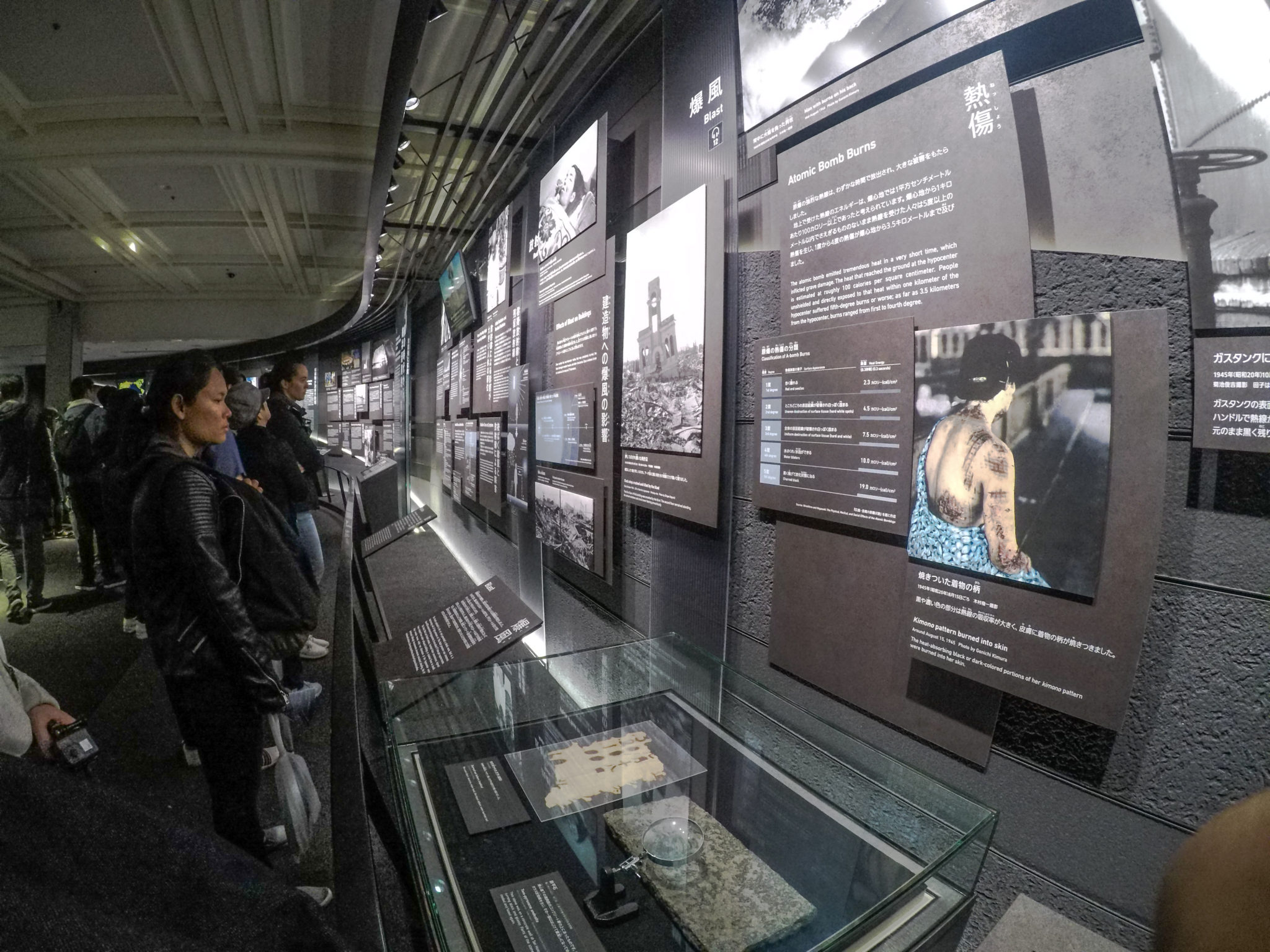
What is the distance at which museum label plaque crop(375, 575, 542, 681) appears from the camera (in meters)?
1.48

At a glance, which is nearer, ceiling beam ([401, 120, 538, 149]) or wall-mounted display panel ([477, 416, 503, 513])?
ceiling beam ([401, 120, 538, 149])

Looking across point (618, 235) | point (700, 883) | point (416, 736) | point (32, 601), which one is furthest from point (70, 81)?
point (700, 883)

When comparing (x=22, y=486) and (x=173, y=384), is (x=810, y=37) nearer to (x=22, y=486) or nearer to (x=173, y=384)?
(x=173, y=384)

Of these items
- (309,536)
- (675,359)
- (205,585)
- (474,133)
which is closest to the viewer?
(205,585)

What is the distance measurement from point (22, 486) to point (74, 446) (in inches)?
10.5

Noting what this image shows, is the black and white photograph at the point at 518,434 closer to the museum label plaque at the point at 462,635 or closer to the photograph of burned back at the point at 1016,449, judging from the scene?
the museum label plaque at the point at 462,635

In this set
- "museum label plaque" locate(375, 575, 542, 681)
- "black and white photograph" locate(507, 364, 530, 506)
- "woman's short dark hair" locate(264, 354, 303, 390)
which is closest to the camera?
"museum label plaque" locate(375, 575, 542, 681)

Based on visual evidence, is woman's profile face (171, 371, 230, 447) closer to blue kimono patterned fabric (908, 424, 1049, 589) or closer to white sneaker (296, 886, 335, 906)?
white sneaker (296, 886, 335, 906)

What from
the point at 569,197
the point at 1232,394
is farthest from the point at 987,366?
the point at 569,197

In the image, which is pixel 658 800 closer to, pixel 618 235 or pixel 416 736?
pixel 416 736

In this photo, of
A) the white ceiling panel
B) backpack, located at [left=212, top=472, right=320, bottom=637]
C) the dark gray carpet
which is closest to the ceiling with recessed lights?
the white ceiling panel

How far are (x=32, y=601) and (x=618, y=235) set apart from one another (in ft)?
12.0

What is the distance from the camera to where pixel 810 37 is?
127 cm

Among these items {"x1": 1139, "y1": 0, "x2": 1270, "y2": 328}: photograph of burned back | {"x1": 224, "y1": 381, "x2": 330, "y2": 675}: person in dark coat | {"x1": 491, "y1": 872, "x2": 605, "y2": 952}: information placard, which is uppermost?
{"x1": 1139, "y1": 0, "x2": 1270, "y2": 328}: photograph of burned back
